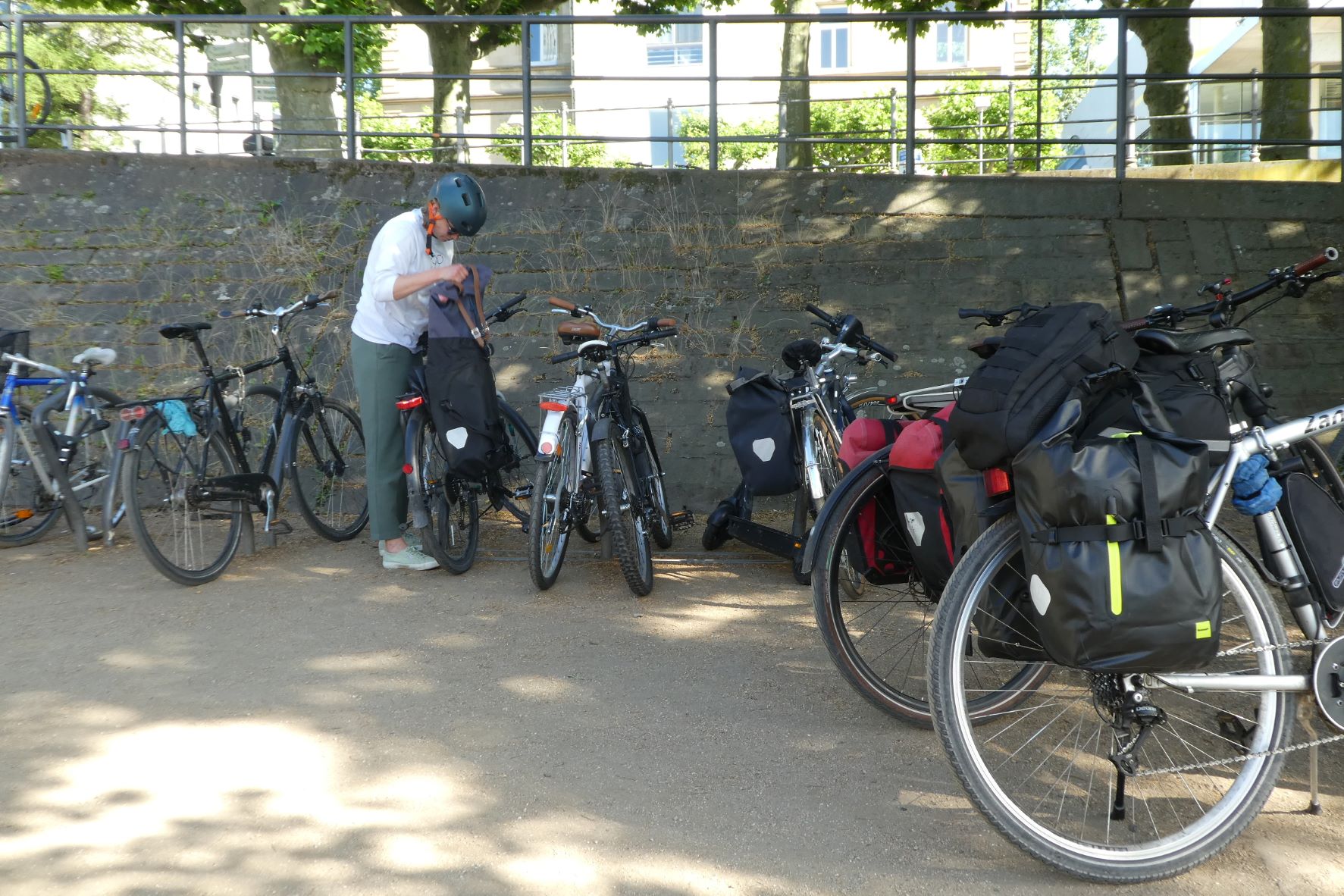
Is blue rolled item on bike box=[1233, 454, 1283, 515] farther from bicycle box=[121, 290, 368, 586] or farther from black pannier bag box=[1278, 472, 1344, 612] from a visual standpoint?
bicycle box=[121, 290, 368, 586]

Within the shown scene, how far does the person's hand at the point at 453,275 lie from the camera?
18.6ft

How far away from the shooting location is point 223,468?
19.9 ft

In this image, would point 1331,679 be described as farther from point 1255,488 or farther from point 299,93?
point 299,93

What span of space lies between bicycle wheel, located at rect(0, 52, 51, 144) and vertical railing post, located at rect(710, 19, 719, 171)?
570 cm

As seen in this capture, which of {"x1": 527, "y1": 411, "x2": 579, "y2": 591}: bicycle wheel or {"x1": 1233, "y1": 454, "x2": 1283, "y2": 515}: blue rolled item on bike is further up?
{"x1": 1233, "y1": 454, "x2": 1283, "y2": 515}: blue rolled item on bike

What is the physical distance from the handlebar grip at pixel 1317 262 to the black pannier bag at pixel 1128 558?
1033 mm

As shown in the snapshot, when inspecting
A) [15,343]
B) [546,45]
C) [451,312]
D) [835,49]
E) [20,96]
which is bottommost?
[15,343]

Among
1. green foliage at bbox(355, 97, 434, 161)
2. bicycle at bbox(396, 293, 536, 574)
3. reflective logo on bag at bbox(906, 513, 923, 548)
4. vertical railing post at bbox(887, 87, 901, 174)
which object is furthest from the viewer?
green foliage at bbox(355, 97, 434, 161)

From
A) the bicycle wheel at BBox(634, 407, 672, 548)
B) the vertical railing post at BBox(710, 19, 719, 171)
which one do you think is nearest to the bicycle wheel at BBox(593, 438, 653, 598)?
the bicycle wheel at BBox(634, 407, 672, 548)

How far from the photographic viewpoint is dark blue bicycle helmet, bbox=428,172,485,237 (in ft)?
18.9

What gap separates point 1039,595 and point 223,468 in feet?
14.9

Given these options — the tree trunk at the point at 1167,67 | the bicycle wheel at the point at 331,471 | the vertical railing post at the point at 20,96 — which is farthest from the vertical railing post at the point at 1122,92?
the vertical railing post at the point at 20,96

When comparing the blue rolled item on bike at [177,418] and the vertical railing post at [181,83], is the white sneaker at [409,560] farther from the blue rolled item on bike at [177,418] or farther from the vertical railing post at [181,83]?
the vertical railing post at [181,83]

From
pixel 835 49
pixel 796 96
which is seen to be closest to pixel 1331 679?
pixel 796 96
